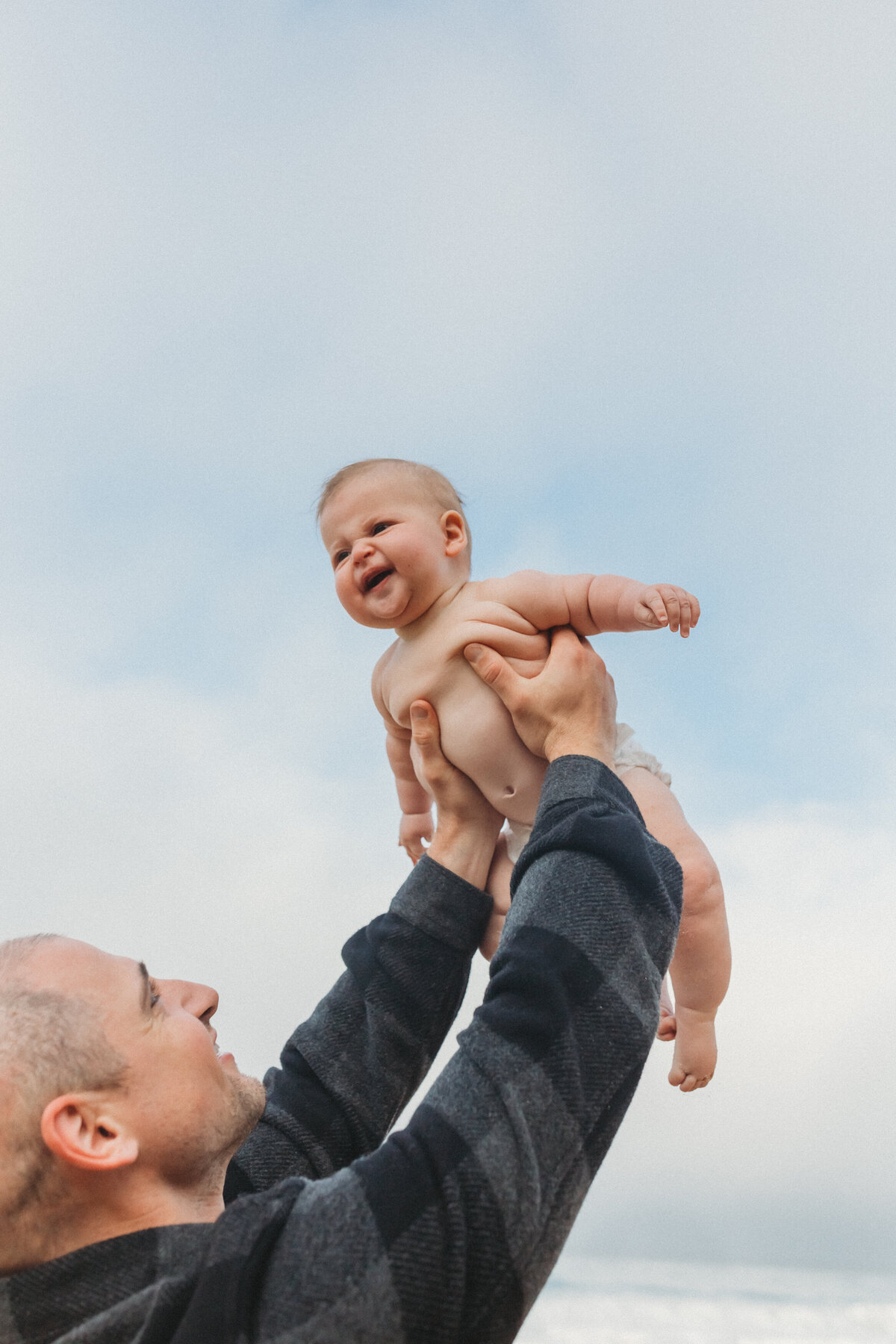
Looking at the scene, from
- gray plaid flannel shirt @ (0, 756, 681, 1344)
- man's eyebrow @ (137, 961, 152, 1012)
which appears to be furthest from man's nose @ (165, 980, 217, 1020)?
gray plaid flannel shirt @ (0, 756, 681, 1344)

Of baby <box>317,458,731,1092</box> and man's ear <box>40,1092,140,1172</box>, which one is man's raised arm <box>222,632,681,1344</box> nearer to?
man's ear <box>40,1092,140,1172</box>

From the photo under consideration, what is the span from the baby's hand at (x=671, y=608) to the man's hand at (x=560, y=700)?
0.22 meters

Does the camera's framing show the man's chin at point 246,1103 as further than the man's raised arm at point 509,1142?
Yes

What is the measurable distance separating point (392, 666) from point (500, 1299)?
6.20 ft

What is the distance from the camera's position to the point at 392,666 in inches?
133

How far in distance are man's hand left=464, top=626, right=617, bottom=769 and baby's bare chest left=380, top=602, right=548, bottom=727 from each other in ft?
0.18

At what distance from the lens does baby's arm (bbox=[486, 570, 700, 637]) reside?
2.93 meters

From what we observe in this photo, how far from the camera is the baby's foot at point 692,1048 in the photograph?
317 cm

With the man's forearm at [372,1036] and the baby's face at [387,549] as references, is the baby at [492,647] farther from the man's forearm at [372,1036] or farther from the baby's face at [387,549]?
the man's forearm at [372,1036]

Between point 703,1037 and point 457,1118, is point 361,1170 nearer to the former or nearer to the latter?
point 457,1118

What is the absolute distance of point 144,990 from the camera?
2.32 metres

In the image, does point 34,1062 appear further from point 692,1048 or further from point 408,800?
point 692,1048

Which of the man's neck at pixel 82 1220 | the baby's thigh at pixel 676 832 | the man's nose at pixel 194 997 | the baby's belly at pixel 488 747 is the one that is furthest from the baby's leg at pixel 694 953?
the man's neck at pixel 82 1220

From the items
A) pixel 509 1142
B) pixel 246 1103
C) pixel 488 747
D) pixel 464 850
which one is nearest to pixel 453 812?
pixel 464 850
